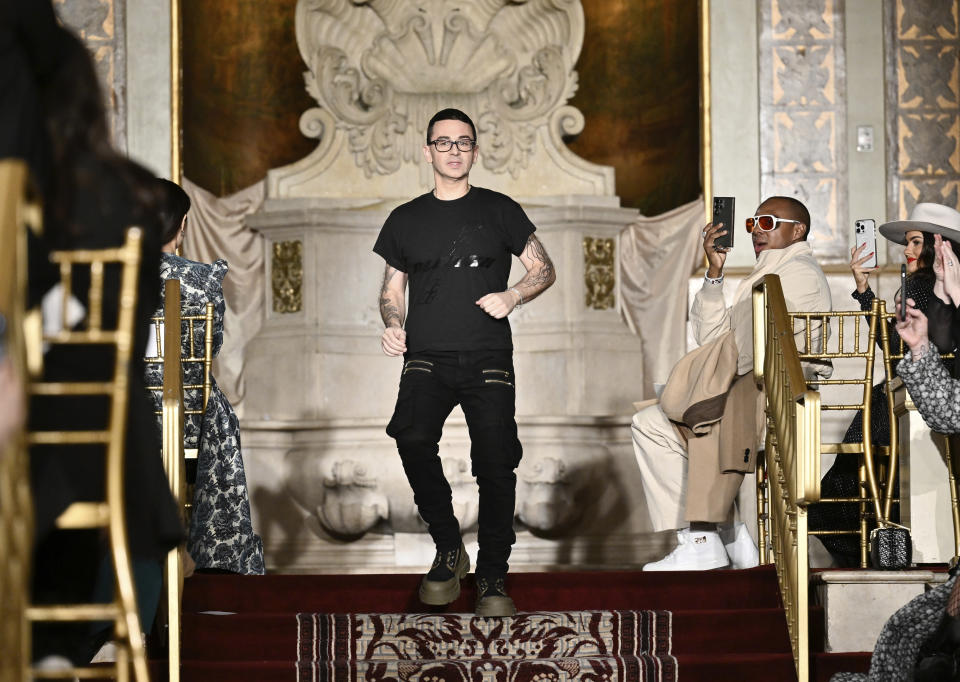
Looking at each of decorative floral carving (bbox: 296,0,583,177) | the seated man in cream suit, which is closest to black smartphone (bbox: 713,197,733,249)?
the seated man in cream suit

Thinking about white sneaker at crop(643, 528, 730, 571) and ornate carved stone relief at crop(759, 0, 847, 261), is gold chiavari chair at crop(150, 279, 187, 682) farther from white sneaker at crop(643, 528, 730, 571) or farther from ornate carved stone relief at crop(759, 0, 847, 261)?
ornate carved stone relief at crop(759, 0, 847, 261)

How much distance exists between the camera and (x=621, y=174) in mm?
9633

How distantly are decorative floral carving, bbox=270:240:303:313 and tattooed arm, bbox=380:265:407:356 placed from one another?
11.9ft

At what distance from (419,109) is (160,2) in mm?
1578

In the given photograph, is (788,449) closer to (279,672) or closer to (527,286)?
(527,286)

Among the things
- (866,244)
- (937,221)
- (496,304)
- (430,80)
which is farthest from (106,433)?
(430,80)

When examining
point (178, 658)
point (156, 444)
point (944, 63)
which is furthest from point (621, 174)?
point (156, 444)

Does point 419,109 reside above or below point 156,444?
above

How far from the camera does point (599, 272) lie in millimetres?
9242

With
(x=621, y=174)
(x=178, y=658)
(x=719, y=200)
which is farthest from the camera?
(x=621, y=174)

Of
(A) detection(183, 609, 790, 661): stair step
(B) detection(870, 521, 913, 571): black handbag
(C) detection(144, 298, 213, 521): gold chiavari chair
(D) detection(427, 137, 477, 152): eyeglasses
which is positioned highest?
(D) detection(427, 137, 477, 152): eyeglasses

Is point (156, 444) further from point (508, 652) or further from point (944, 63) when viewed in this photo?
point (944, 63)

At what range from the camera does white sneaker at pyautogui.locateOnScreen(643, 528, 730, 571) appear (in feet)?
21.1

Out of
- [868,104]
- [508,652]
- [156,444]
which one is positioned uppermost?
[868,104]
